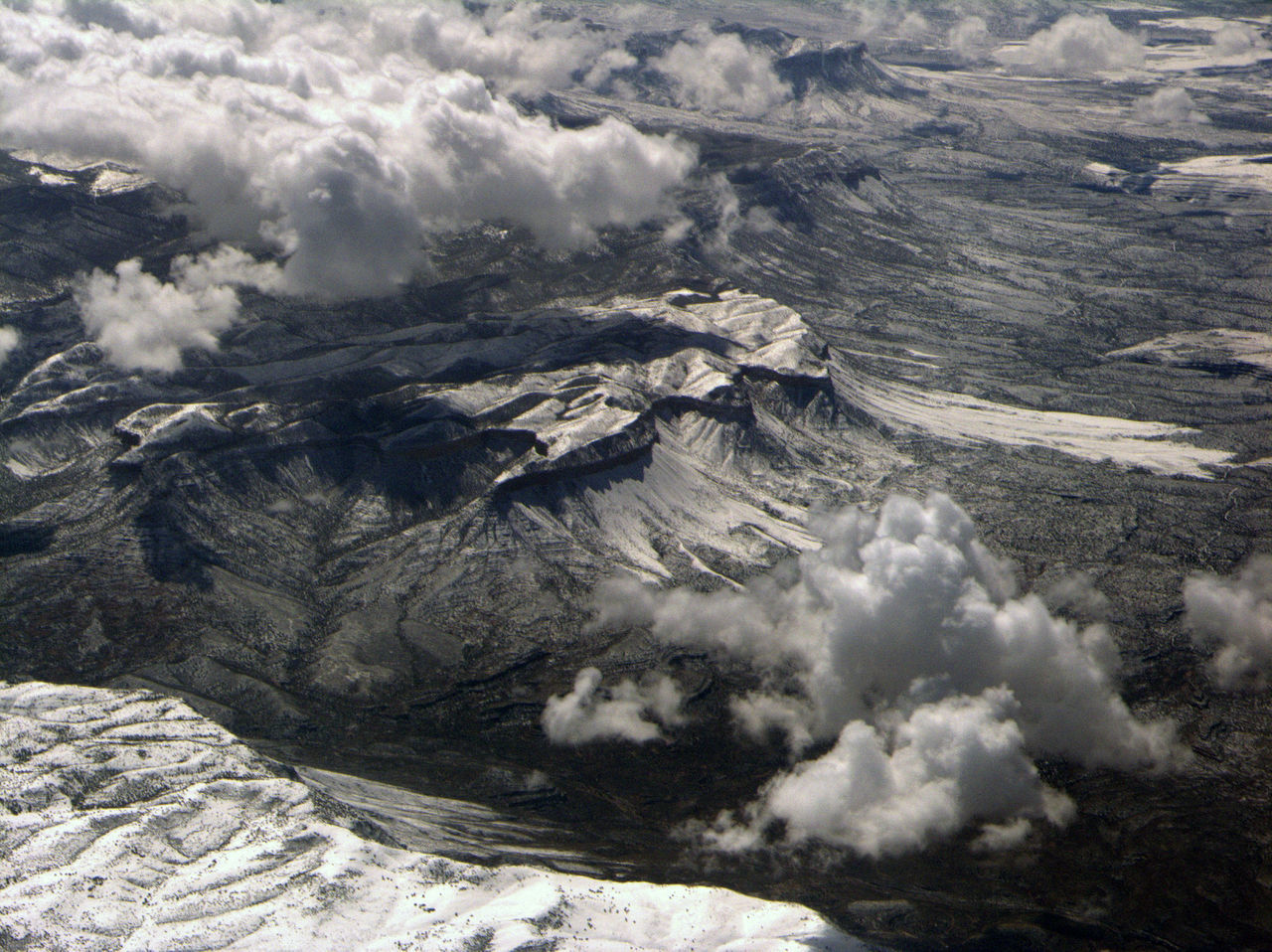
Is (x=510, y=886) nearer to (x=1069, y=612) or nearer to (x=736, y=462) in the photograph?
(x=1069, y=612)

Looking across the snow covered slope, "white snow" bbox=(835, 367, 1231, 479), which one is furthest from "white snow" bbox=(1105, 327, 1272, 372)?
the snow covered slope

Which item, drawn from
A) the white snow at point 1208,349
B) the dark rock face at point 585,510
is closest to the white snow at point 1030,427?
the dark rock face at point 585,510

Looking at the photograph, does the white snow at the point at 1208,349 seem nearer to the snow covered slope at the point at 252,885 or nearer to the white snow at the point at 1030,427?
the white snow at the point at 1030,427

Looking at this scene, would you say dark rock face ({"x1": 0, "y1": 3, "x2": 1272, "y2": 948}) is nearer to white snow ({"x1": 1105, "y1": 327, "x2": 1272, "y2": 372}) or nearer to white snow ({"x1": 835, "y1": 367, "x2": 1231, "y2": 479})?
white snow ({"x1": 835, "y1": 367, "x2": 1231, "y2": 479})

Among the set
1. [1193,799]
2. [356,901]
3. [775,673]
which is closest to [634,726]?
[775,673]

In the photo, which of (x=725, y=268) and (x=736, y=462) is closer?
(x=736, y=462)
